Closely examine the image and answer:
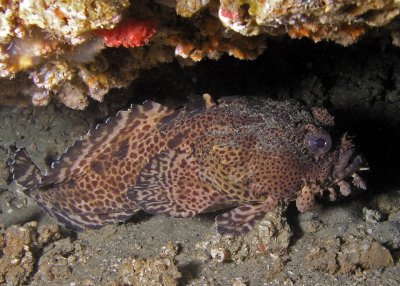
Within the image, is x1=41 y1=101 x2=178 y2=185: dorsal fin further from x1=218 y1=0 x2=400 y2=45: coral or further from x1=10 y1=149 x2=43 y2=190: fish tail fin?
x1=218 y1=0 x2=400 y2=45: coral

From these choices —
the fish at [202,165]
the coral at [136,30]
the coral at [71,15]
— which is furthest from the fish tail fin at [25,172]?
the coral at [71,15]

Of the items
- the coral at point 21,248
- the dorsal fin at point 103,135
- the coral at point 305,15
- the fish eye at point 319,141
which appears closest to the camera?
the coral at point 305,15

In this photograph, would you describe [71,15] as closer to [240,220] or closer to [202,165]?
[202,165]

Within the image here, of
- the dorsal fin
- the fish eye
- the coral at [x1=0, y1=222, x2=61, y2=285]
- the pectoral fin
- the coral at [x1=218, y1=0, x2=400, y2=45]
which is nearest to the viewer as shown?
the coral at [x1=218, y1=0, x2=400, y2=45]

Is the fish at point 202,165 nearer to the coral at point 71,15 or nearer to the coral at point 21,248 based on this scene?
the coral at point 21,248

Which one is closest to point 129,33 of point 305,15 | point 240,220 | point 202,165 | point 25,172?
point 305,15

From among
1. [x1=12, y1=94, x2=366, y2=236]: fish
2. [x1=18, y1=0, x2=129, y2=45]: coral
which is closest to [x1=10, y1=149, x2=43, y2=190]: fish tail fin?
[x1=12, y1=94, x2=366, y2=236]: fish
